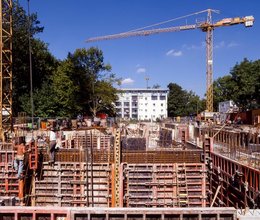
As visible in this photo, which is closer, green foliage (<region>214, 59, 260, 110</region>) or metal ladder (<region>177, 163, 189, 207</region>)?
metal ladder (<region>177, 163, 189, 207</region>)

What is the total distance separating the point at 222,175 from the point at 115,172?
524 centimetres

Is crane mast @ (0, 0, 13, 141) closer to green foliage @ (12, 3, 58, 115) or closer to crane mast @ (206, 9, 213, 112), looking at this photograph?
green foliage @ (12, 3, 58, 115)

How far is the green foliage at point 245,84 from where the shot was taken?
183ft

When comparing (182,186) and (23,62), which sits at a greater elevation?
(23,62)

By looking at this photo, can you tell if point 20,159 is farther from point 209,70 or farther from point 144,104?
point 144,104

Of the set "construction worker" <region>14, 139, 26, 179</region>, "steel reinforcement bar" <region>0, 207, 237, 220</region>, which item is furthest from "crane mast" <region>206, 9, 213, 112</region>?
"steel reinforcement bar" <region>0, 207, 237, 220</region>

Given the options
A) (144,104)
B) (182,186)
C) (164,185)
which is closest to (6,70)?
(164,185)

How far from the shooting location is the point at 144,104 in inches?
4823

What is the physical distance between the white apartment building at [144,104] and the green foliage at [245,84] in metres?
58.1

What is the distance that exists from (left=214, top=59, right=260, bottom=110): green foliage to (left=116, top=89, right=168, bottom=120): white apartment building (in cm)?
5815

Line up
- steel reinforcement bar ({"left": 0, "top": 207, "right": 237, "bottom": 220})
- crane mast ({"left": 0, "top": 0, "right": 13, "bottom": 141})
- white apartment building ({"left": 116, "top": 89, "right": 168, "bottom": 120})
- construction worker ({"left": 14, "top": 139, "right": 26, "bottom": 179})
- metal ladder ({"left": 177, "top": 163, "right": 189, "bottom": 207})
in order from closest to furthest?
steel reinforcement bar ({"left": 0, "top": 207, "right": 237, "bottom": 220}), construction worker ({"left": 14, "top": 139, "right": 26, "bottom": 179}), metal ladder ({"left": 177, "top": 163, "right": 189, "bottom": 207}), crane mast ({"left": 0, "top": 0, "right": 13, "bottom": 141}), white apartment building ({"left": 116, "top": 89, "right": 168, "bottom": 120})

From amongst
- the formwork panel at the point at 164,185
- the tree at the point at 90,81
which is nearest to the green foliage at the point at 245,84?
the tree at the point at 90,81

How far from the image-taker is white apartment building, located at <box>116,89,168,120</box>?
4729 inches

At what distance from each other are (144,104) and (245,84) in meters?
67.7
